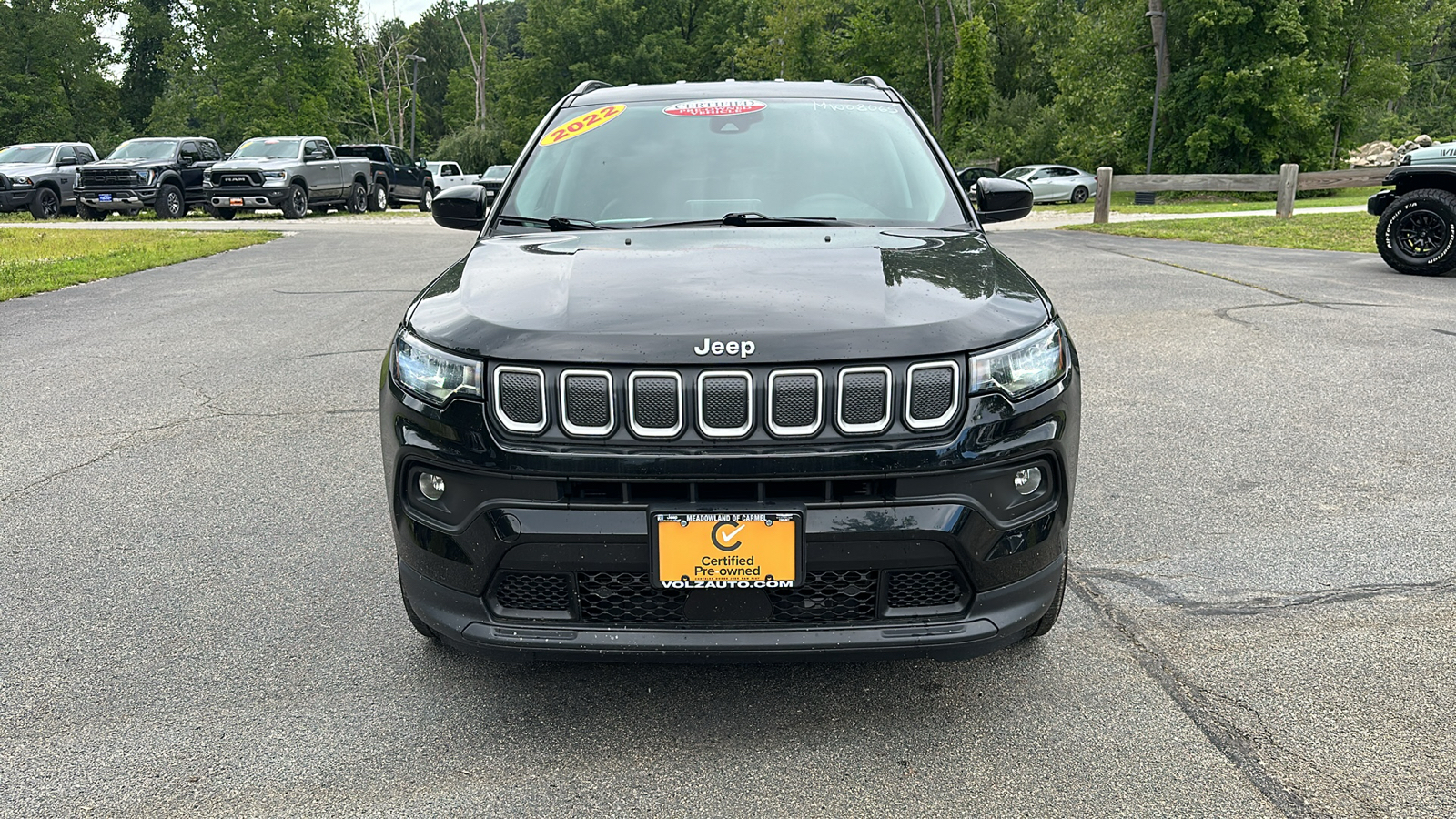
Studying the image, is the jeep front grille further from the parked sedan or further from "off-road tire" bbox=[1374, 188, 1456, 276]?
the parked sedan

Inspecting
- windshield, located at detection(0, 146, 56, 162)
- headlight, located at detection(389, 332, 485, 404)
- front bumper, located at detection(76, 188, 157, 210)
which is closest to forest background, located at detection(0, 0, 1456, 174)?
front bumper, located at detection(76, 188, 157, 210)

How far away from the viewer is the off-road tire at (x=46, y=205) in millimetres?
26562

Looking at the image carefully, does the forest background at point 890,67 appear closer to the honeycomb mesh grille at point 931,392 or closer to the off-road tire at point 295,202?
the off-road tire at point 295,202

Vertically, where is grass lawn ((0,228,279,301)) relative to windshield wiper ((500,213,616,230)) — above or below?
below

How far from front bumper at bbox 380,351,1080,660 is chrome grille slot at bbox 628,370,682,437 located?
7 cm

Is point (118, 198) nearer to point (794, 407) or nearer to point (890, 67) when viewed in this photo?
point (794, 407)

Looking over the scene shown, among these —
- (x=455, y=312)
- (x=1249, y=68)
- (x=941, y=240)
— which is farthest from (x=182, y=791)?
(x=1249, y=68)

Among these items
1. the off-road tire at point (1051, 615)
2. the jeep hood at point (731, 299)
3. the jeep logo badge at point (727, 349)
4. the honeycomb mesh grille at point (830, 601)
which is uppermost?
the jeep hood at point (731, 299)

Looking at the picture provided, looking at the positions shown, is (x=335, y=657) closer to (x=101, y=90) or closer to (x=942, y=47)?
(x=942, y=47)

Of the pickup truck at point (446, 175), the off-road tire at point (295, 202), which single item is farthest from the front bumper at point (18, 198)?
the pickup truck at point (446, 175)

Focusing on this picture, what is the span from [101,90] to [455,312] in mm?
73425

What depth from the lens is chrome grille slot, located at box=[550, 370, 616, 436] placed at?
8.11 feet

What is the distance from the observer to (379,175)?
30.6 metres

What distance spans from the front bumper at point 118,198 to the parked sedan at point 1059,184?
23.7 m
